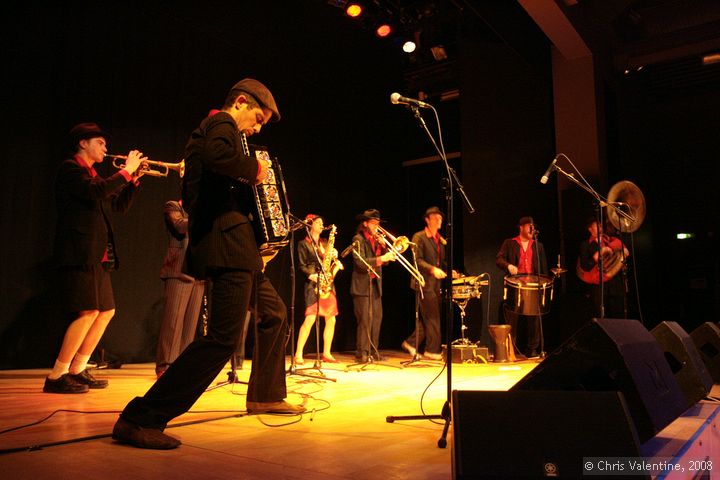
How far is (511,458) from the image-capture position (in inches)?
62.3

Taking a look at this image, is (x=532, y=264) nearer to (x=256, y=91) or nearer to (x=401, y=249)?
(x=401, y=249)

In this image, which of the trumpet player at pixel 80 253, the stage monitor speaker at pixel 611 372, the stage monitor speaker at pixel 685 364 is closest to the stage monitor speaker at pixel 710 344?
the stage monitor speaker at pixel 685 364

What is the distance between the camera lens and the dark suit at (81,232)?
4.48 m

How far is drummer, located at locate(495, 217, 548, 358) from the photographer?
8.29 m

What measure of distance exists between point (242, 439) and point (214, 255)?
92cm

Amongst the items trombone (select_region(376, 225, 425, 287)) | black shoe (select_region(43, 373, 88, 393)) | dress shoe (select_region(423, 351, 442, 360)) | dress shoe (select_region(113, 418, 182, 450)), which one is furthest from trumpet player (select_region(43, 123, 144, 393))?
dress shoe (select_region(423, 351, 442, 360))

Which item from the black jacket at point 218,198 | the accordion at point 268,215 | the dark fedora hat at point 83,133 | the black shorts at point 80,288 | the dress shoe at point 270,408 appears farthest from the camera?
the dark fedora hat at point 83,133

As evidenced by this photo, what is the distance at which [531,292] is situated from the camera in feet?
25.0

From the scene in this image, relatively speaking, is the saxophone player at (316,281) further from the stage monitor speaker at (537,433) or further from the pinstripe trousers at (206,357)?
the stage monitor speaker at (537,433)

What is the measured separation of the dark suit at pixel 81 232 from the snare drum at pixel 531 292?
16.7ft

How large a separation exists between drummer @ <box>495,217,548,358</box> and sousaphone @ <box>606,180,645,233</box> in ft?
4.71

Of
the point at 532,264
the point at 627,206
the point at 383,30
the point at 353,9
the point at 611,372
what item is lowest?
the point at 611,372

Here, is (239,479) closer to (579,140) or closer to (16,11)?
(16,11)

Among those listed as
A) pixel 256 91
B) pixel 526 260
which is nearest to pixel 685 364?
pixel 256 91
